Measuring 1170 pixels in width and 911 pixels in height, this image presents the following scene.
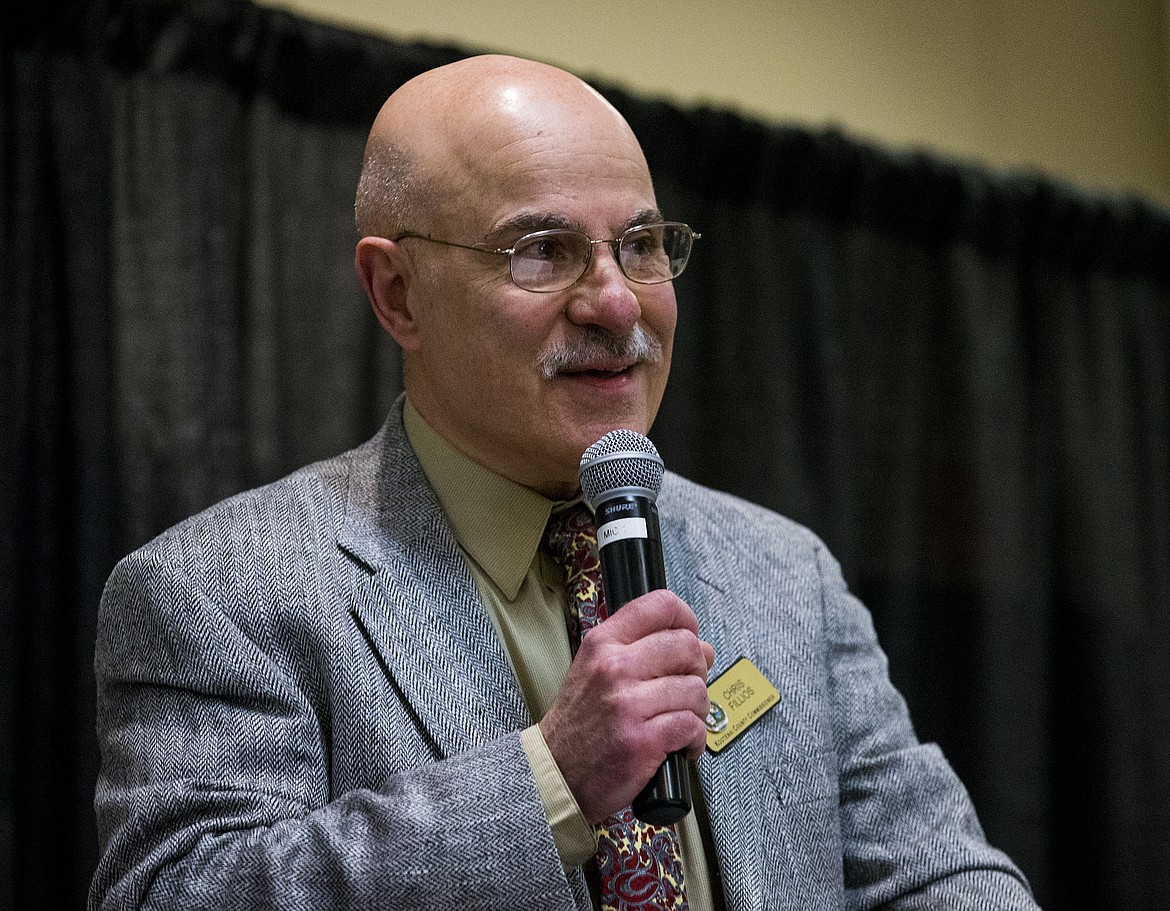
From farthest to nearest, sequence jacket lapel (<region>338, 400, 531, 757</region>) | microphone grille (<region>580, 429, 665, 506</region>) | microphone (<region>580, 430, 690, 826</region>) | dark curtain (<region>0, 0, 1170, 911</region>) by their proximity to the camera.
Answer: dark curtain (<region>0, 0, 1170, 911</region>) < jacket lapel (<region>338, 400, 531, 757</region>) < microphone grille (<region>580, 429, 665, 506</region>) < microphone (<region>580, 430, 690, 826</region>)

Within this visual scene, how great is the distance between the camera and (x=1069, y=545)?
146 inches

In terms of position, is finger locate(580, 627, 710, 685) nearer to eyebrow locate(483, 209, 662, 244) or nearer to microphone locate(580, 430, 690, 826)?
microphone locate(580, 430, 690, 826)

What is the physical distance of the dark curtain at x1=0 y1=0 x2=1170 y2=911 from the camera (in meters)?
2.34

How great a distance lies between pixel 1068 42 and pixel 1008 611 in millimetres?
1896

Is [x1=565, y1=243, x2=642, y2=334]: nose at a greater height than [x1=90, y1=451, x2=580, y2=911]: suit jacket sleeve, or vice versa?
[x1=565, y1=243, x2=642, y2=334]: nose

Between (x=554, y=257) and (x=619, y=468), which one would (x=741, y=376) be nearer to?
(x=554, y=257)

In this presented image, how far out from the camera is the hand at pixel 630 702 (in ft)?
3.96

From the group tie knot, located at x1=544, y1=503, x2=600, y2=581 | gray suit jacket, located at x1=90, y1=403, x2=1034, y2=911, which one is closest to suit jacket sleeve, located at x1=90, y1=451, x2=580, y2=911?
gray suit jacket, located at x1=90, y1=403, x2=1034, y2=911

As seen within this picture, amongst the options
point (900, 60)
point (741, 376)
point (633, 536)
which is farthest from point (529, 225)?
point (900, 60)

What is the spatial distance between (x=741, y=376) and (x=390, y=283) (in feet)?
5.39

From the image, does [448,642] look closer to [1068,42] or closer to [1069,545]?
[1069,545]

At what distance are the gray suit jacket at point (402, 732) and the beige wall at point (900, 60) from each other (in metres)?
1.58

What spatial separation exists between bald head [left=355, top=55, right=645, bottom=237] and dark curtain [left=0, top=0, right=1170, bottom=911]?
0.87 m

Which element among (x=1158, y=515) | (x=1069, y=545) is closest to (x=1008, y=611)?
(x=1069, y=545)
